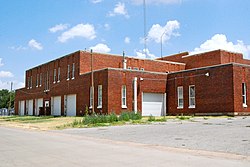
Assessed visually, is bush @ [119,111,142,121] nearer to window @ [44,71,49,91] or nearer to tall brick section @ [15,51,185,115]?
tall brick section @ [15,51,185,115]

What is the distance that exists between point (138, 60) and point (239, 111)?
17.9 m

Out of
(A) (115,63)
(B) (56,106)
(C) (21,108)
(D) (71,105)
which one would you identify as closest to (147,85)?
(A) (115,63)

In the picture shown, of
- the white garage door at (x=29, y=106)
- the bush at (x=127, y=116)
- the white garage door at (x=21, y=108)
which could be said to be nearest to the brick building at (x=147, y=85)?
the bush at (x=127, y=116)

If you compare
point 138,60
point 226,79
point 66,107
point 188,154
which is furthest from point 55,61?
point 188,154

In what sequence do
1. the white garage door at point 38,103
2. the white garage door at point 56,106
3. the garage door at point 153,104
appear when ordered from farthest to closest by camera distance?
the white garage door at point 38,103
the white garage door at point 56,106
the garage door at point 153,104

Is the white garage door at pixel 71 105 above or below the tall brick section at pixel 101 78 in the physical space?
below

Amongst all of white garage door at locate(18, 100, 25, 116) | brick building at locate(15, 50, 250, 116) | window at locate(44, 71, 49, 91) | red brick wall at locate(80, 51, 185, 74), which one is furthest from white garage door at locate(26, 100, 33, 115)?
red brick wall at locate(80, 51, 185, 74)

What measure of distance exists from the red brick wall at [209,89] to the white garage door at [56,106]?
17743 millimetres

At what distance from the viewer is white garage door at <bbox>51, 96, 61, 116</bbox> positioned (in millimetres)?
49406

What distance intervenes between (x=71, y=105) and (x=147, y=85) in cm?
1164

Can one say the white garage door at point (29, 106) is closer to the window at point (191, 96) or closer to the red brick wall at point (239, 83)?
the window at point (191, 96)

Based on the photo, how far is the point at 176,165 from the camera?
28.8 feet

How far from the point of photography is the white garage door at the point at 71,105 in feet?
147

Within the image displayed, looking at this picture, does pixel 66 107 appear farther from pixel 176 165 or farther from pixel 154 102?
pixel 176 165
